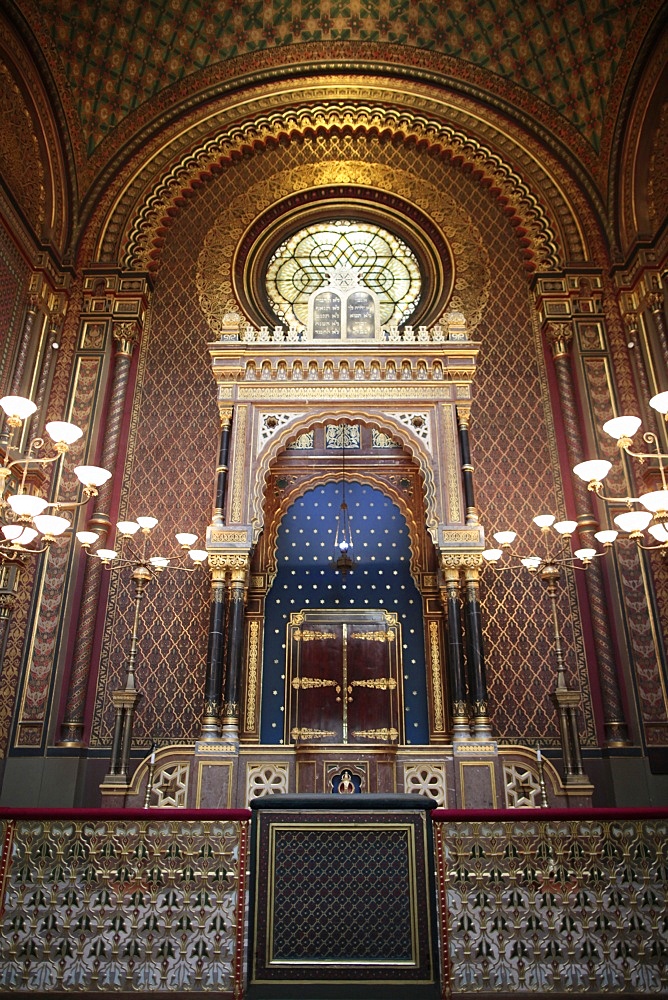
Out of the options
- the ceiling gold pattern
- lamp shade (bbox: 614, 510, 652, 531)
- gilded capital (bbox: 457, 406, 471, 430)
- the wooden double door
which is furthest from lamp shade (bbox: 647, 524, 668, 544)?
the ceiling gold pattern

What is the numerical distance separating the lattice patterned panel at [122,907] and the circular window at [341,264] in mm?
9187

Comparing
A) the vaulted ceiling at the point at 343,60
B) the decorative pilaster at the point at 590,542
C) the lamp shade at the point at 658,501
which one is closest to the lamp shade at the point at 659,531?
the lamp shade at the point at 658,501

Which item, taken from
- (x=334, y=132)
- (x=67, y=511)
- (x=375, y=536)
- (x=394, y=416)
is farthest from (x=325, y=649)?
(x=334, y=132)

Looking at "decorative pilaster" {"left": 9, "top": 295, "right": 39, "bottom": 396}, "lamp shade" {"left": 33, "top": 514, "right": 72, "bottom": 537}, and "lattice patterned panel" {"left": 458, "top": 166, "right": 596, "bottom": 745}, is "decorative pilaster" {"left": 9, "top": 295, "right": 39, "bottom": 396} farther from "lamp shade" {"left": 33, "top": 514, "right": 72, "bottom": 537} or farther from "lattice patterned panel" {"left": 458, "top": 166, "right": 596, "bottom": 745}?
"lattice patterned panel" {"left": 458, "top": 166, "right": 596, "bottom": 745}

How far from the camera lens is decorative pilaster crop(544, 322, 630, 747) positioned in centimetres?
945

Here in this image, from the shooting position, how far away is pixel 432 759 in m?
8.80

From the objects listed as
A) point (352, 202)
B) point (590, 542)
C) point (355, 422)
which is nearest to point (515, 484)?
point (590, 542)

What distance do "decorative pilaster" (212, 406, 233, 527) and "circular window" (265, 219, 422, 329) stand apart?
3.29 metres

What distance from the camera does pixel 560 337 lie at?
11.5 metres

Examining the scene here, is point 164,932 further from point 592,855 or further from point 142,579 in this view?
point 142,579

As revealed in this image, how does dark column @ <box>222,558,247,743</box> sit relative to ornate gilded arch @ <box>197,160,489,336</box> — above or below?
below

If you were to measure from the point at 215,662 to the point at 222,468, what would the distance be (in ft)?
8.05

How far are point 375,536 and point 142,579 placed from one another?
3.79m

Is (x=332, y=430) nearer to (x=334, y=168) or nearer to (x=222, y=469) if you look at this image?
(x=222, y=469)
